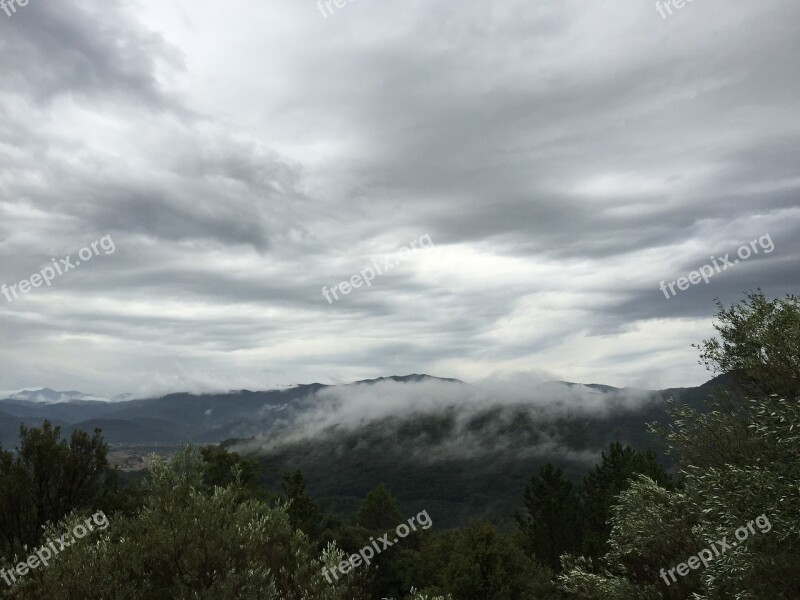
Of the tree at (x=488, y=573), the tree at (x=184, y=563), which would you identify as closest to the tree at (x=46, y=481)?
the tree at (x=184, y=563)

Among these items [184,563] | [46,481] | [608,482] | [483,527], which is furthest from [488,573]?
[608,482]

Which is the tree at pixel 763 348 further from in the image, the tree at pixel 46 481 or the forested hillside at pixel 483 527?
the tree at pixel 46 481

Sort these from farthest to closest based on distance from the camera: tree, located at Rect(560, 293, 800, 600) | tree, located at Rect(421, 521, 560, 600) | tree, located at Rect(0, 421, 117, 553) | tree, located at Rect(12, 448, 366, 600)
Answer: tree, located at Rect(421, 521, 560, 600) → tree, located at Rect(0, 421, 117, 553) → tree, located at Rect(560, 293, 800, 600) → tree, located at Rect(12, 448, 366, 600)

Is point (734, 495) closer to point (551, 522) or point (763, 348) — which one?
point (763, 348)

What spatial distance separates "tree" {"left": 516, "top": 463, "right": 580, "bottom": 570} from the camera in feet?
266

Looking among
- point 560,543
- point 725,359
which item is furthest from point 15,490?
point 560,543

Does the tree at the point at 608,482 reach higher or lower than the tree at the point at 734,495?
lower

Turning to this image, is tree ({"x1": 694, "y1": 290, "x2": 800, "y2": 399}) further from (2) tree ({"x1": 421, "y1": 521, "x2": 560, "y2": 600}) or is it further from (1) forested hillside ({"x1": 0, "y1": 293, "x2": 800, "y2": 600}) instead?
(2) tree ({"x1": 421, "y1": 521, "x2": 560, "y2": 600})

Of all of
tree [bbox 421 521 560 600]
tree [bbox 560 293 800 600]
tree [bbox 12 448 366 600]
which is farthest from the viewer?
tree [bbox 421 521 560 600]

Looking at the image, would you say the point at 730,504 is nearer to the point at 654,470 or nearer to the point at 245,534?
the point at 245,534

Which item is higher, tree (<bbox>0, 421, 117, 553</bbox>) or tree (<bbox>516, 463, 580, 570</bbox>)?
tree (<bbox>0, 421, 117, 553</bbox>)

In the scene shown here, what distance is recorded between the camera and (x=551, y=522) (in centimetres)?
8294

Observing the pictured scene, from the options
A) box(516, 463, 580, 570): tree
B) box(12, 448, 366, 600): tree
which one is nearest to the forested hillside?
box(12, 448, 366, 600): tree

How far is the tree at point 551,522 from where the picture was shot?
266ft
